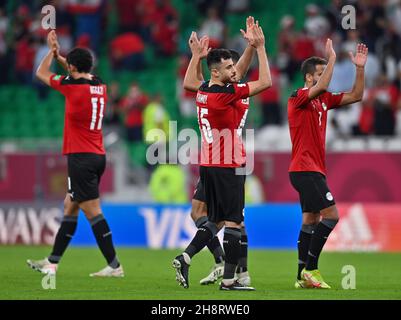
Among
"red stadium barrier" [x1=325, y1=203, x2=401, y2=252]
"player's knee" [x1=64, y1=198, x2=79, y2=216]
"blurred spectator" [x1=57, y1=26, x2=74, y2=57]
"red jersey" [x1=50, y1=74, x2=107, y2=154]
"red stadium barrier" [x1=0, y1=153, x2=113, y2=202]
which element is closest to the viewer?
"red jersey" [x1=50, y1=74, x2=107, y2=154]

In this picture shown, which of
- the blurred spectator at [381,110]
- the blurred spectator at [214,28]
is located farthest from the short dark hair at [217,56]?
the blurred spectator at [214,28]

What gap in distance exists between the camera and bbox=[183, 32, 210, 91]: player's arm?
1209 centimetres

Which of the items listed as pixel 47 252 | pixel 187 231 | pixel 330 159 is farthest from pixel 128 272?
pixel 330 159

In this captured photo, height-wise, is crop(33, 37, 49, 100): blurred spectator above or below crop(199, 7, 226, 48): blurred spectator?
below

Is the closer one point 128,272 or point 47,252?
point 128,272

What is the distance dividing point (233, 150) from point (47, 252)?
7.47 metres

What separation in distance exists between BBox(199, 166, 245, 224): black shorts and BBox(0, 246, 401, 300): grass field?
0.82 meters

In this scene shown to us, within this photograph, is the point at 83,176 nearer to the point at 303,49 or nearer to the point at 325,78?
the point at 325,78

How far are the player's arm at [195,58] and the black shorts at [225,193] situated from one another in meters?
1.03

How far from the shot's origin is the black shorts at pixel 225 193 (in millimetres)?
11648

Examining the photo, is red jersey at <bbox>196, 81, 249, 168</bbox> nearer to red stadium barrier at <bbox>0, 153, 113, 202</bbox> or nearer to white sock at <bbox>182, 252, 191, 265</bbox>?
white sock at <bbox>182, 252, 191, 265</bbox>

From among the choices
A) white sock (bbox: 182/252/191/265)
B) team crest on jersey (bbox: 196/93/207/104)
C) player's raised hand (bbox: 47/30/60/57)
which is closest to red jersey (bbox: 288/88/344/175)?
team crest on jersey (bbox: 196/93/207/104)
